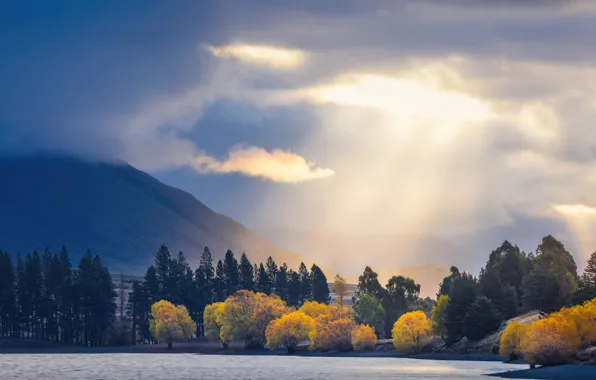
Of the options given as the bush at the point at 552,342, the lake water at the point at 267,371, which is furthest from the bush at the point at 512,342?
the bush at the point at 552,342

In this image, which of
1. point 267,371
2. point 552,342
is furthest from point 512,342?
point 267,371

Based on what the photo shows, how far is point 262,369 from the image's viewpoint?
182 metres

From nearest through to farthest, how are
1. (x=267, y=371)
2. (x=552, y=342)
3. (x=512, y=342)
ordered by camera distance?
(x=552, y=342), (x=267, y=371), (x=512, y=342)

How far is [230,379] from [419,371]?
32.9 m

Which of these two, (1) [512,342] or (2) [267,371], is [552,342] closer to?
(1) [512,342]

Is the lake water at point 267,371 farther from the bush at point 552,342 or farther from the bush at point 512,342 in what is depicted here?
the bush at point 552,342

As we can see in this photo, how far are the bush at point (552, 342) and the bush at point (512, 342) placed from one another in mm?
20874

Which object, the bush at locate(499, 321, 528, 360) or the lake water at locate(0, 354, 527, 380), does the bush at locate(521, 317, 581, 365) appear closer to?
the lake water at locate(0, 354, 527, 380)

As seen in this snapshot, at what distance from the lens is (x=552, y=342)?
16262 centimetres

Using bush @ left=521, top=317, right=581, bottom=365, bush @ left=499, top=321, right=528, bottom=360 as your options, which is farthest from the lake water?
bush @ left=521, top=317, right=581, bottom=365

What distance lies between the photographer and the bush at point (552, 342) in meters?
161

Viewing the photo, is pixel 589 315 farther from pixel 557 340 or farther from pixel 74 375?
pixel 74 375

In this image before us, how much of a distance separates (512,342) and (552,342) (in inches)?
1133

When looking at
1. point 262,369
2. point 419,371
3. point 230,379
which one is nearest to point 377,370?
point 419,371
